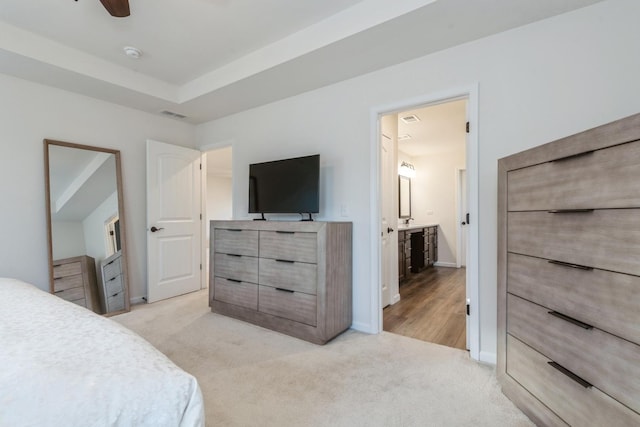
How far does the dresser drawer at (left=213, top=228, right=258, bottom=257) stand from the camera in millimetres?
2854

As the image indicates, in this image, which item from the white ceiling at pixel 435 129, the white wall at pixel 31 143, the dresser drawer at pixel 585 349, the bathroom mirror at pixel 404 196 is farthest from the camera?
the bathroom mirror at pixel 404 196

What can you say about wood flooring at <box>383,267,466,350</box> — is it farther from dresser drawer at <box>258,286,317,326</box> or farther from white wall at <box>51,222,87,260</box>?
white wall at <box>51,222,87,260</box>

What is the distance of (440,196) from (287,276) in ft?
15.9

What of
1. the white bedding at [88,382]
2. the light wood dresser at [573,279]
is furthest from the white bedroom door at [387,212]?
the white bedding at [88,382]

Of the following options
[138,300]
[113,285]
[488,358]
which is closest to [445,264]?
[488,358]

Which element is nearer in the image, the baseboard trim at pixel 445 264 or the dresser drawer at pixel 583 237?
the dresser drawer at pixel 583 237

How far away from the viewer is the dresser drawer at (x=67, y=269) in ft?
9.55

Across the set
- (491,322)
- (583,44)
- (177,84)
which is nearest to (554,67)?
(583,44)

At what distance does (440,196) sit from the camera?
6367mm

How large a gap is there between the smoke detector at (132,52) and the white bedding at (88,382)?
2.50 m

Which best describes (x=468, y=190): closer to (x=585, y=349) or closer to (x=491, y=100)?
(x=491, y=100)

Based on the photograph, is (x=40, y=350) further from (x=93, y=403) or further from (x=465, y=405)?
(x=465, y=405)

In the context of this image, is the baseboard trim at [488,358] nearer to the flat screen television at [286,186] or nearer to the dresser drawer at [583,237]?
the dresser drawer at [583,237]

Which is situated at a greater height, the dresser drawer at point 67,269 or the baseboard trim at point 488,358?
the dresser drawer at point 67,269
